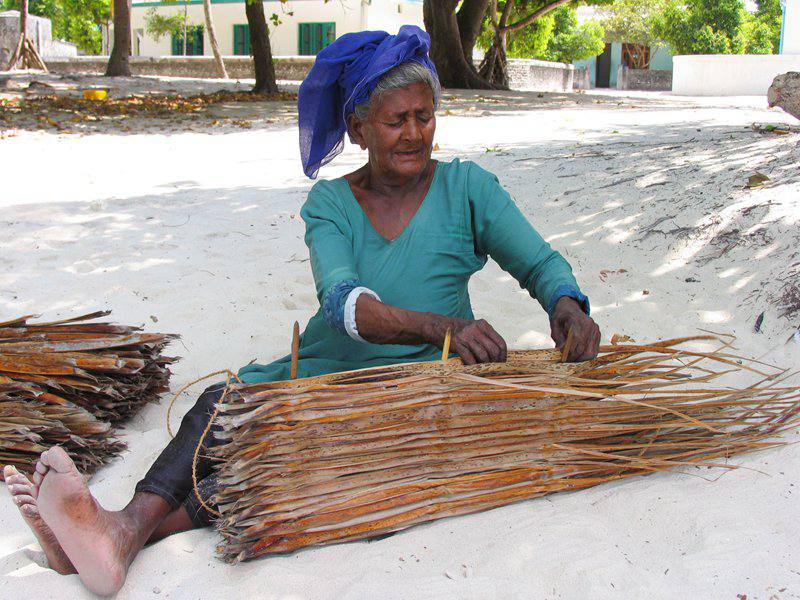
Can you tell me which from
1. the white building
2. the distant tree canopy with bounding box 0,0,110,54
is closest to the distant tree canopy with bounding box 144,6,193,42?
the white building

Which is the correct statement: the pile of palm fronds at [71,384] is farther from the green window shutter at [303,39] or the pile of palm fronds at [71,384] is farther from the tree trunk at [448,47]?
the green window shutter at [303,39]

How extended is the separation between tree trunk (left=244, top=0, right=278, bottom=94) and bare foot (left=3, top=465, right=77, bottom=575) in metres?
11.6

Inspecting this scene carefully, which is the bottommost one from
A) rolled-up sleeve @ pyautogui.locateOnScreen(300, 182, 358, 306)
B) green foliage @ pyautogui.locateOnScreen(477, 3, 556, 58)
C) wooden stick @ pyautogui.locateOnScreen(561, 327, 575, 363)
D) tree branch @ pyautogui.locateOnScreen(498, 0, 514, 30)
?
wooden stick @ pyautogui.locateOnScreen(561, 327, 575, 363)

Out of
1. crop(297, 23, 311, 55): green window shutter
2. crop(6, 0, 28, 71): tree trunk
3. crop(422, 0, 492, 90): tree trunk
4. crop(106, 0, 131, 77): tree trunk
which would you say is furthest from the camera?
A: crop(297, 23, 311, 55): green window shutter

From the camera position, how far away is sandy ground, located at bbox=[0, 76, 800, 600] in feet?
5.87

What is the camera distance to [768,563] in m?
1.73

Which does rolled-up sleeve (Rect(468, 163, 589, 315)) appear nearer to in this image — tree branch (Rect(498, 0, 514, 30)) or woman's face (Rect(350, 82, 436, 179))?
woman's face (Rect(350, 82, 436, 179))

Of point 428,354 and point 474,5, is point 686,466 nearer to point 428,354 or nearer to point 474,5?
point 428,354

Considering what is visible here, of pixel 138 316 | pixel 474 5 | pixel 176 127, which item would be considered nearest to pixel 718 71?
pixel 474 5

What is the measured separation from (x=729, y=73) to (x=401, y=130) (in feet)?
75.4

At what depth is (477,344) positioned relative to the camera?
1908mm

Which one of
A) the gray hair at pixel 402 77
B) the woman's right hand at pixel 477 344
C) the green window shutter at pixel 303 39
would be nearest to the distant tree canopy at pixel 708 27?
the green window shutter at pixel 303 39

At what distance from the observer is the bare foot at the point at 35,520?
1.83m

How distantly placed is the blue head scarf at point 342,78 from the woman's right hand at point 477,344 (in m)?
0.75
